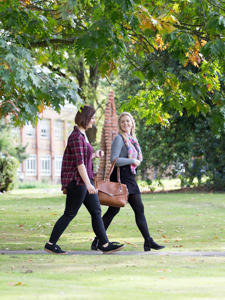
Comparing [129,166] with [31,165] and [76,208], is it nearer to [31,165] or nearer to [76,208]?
[76,208]

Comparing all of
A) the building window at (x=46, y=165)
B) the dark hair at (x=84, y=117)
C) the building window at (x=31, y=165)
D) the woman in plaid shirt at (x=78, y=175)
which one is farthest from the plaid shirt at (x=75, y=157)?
the building window at (x=46, y=165)

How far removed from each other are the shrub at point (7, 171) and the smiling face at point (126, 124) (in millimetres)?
19000

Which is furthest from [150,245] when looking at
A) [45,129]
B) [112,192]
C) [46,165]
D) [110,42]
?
[46,165]

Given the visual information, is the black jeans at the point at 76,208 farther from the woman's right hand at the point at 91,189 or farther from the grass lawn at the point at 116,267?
the grass lawn at the point at 116,267

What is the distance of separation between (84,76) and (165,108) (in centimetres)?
2232

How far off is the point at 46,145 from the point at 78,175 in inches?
2262

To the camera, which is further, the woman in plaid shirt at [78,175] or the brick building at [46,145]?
the brick building at [46,145]

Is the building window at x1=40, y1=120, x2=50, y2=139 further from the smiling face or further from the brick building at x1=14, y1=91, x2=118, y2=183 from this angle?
the smiling face

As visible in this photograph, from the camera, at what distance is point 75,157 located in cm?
788

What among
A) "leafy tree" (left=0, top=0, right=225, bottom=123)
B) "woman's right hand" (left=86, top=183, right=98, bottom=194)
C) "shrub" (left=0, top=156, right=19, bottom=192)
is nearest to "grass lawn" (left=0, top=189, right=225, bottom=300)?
"woman's right hand" (left=86, top=183, right=98, bottom=194)

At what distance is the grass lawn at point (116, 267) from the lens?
5.23 meters

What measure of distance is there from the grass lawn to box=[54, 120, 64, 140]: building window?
5241 centimetres

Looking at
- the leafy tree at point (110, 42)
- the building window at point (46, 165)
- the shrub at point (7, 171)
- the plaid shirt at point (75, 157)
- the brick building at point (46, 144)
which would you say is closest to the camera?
the leafy tree at point (110, 42)

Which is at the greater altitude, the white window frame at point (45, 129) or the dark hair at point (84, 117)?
the white window frame at point (45, 129)
